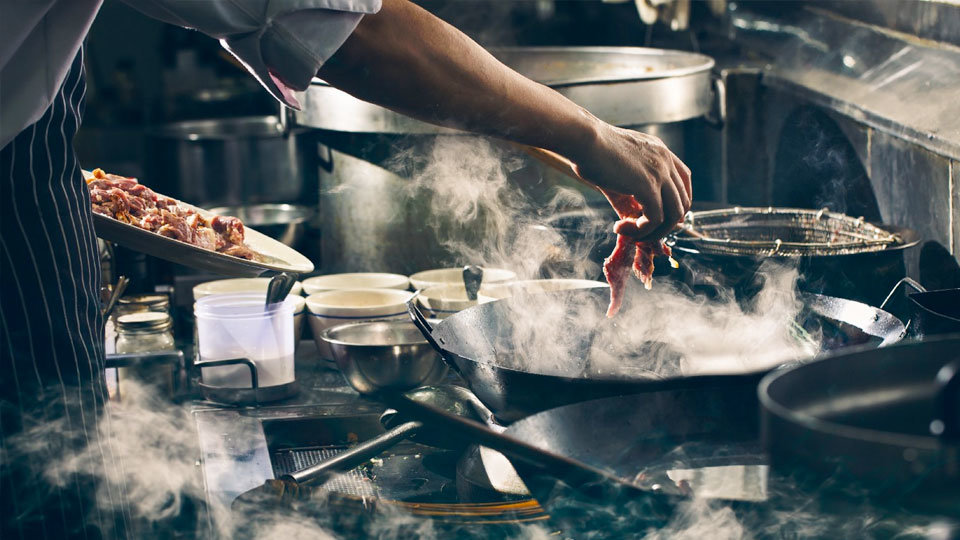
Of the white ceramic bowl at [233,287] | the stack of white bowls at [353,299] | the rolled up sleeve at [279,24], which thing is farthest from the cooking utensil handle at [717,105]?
the rolled up sleeve at [279,24]

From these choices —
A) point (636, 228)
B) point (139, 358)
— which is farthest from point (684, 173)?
point (139, 358)

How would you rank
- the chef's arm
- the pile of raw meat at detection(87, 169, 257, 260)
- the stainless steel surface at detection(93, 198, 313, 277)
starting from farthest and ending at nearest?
1. the pile of raw meat at detection(87, 169, 257, 260)
2. the stainless steel surface at detection(93, 198, 313, 277)
3. the chef's arm

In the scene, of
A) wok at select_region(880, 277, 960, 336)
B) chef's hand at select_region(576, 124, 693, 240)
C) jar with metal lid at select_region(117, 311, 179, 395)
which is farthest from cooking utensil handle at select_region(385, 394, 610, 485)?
jar with metal lid at select_region(117, 311, 179, 395)

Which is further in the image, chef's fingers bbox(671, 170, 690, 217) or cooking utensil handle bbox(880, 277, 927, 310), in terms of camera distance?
cooking utensil handle bbox(880, 277, 927, 310)

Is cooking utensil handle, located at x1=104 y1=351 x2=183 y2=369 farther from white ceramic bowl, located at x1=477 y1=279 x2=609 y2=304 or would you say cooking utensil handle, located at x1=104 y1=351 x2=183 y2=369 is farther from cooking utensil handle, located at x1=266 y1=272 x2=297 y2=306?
white ceramic bowl, located at x1=477 y1=279 x2=609 y2=304

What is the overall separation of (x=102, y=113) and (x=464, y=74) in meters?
6.45

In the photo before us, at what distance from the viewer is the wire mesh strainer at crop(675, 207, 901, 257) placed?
215cm

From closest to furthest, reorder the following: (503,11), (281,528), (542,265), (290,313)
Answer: (281,528)
(290,313)
(542,265)
(503,11)

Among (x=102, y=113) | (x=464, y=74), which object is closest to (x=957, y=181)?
(x=464, y=74)

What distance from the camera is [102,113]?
714 centimetres

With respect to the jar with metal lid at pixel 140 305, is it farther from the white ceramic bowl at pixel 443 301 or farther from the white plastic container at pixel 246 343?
the white ceramic bowl at pixel 443 301

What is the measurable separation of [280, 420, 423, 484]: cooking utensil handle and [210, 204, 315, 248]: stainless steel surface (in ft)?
7.82

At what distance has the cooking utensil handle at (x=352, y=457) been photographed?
1.66 m

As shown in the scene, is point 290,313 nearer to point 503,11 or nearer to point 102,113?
point 503,11
